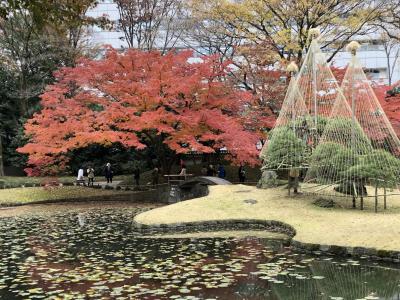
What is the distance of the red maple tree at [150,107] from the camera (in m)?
21.2

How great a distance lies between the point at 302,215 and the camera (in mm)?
13391

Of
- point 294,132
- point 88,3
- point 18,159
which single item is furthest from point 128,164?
point 88,3

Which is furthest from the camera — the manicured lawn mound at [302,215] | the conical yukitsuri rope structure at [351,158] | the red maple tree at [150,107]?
the red maple tree at [150,107]

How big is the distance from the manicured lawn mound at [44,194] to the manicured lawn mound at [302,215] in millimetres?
8023

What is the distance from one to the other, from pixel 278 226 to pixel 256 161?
10.0 metres

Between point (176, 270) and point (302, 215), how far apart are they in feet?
18.9

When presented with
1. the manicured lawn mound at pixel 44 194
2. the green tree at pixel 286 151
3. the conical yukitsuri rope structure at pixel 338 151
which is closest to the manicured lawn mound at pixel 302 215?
the conical yukitsuri rope structure at pixel 338 151

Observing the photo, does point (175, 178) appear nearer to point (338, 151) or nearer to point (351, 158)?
point (338, 151)

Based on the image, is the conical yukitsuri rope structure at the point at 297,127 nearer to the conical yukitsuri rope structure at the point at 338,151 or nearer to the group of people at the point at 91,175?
the conical yukitsuri rope structure at the point at 338,151

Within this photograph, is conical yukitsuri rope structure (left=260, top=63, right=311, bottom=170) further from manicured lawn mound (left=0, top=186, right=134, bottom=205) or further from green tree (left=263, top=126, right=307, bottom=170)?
manicured lawn mound (left=0, top=186, right=134, bottom=205)

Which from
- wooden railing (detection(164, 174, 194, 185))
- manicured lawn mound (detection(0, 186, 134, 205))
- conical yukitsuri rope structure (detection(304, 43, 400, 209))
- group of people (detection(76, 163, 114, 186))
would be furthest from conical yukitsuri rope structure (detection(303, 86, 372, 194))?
group of people (detection(76, 163, 114, 186))

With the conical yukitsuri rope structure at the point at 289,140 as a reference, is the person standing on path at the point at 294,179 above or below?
below

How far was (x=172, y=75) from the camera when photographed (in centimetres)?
2173

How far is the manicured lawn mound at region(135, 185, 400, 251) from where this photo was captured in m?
10.1
